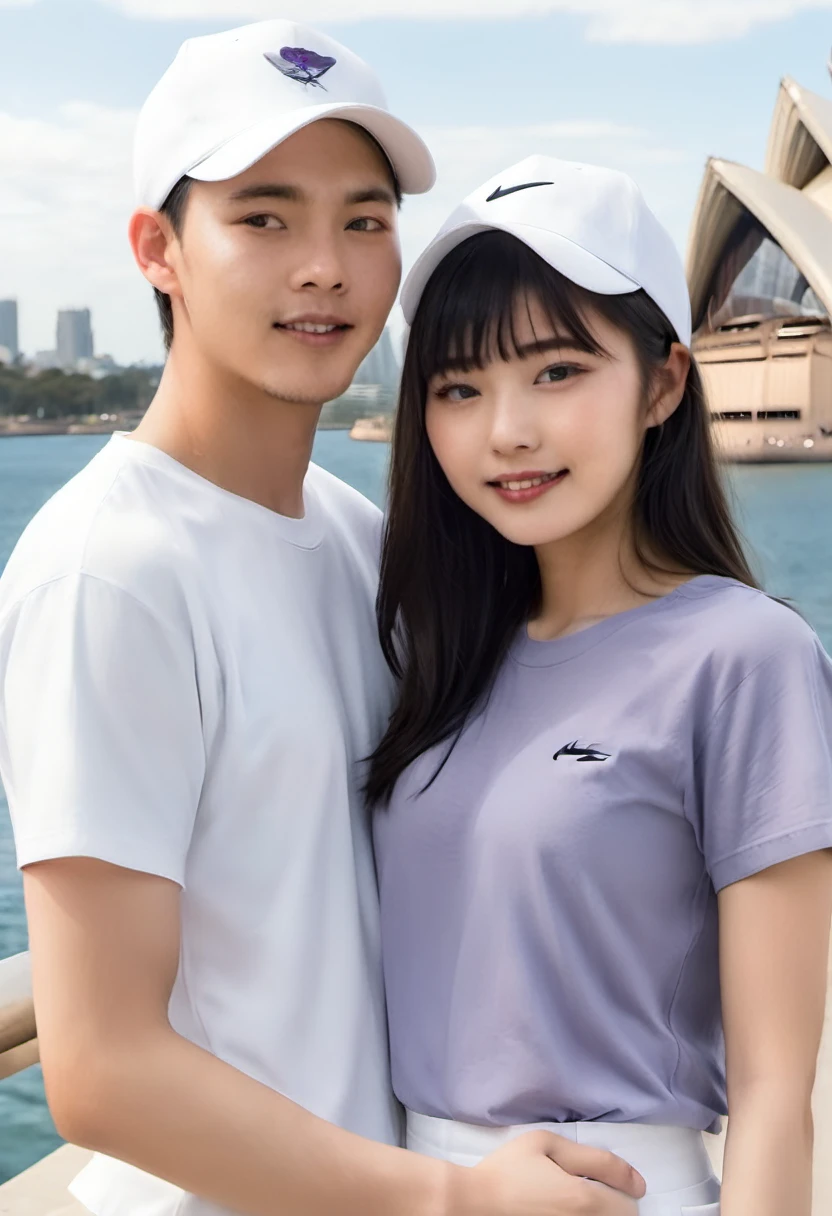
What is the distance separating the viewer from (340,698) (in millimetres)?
1316

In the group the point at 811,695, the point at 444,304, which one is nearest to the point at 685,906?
the point at 811,695

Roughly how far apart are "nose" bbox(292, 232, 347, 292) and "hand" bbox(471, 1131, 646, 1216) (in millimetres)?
780

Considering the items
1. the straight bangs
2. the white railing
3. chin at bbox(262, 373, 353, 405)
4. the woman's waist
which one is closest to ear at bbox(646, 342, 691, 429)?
the straight bangs

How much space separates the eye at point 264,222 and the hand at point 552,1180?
2.77 ft

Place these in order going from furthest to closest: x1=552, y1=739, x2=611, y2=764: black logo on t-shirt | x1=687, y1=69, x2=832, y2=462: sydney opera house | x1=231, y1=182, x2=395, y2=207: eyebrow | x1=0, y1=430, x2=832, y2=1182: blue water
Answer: x1=687, y1=69, x2=832, y2=462: sydney opera house → x1=0, y1=430, x2=832, y2=1182: blue water → x1=231, y1=182, x2=395, y2=207: eyebrow → x1=552, y1=739, x2=611, y2=764: black logo on t-shirt

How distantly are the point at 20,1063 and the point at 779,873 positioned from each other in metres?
0.71

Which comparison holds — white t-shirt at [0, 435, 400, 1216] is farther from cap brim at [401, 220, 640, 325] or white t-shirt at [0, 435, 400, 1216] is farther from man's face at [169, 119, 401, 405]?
cap brim at [401, 220, 640, 325]

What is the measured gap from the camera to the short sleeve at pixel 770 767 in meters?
1.11

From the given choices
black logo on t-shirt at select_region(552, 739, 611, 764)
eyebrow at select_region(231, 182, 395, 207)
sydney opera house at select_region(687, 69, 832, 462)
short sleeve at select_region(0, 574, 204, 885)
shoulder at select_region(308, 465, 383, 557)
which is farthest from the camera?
sydney opera house at select_region(687, 69, 832, 462)

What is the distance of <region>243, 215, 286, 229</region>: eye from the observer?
130cm

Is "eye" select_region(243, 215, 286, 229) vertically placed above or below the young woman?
above

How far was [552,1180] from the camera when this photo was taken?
1079mm

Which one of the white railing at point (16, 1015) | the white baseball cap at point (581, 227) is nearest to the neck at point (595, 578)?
the white baseball cap at point (581, 227)

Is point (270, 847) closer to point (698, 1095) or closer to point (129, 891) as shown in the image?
point (129, 891)
